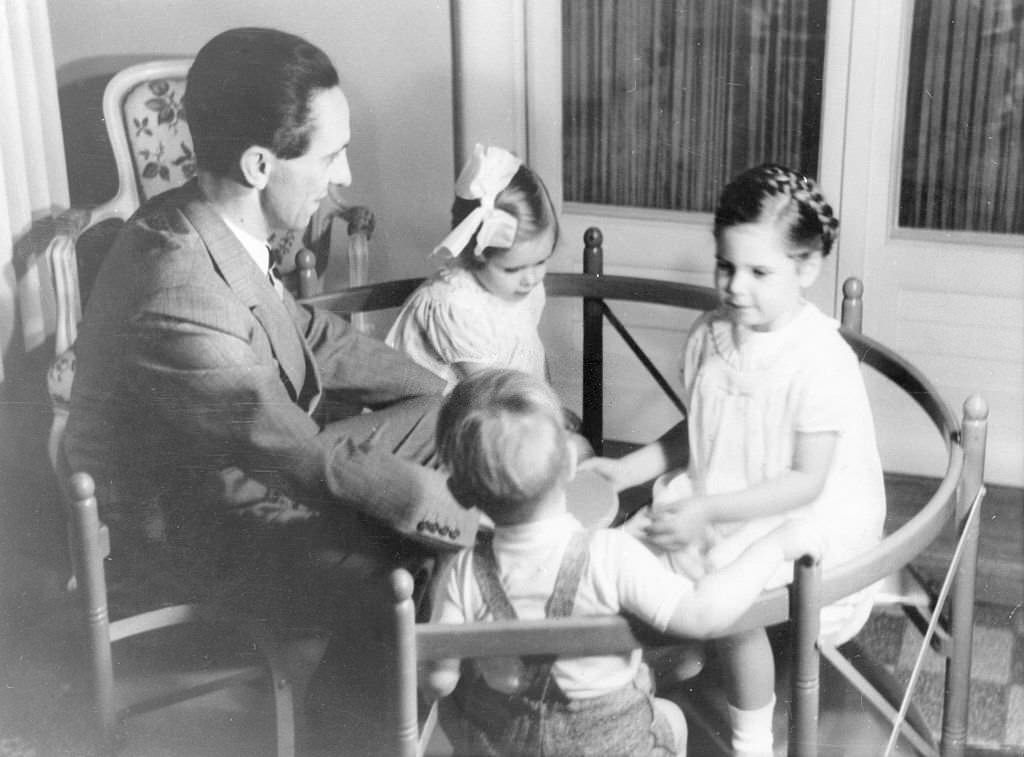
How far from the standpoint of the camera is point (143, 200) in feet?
8.93

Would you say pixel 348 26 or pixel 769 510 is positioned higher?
pixel 348 26

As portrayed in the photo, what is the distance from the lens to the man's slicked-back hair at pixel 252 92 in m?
1.64

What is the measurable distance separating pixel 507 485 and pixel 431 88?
1509mm

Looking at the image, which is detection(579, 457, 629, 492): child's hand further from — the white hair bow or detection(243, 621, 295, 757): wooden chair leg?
detection(243, 621, 295, 757): wooden chair leg

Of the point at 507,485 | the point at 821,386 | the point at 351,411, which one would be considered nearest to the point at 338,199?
the point at 351,411

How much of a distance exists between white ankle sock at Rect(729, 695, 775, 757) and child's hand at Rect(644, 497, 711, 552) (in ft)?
0.75

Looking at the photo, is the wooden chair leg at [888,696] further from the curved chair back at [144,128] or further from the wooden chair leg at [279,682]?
the curved chair back at [144,128]

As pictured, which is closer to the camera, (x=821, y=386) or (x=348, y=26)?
(x=821, y=386)

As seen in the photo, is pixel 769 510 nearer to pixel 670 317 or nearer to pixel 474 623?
pixel 474 623

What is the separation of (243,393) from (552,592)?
1.65ft

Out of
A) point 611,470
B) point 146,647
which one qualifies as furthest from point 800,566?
point 146,647

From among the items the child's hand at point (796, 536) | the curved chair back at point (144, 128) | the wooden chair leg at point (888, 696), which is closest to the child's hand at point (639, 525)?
the child's hand at point (796, 536)

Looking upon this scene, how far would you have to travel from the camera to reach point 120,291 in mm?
1641

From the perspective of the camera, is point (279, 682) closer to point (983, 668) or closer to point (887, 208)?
point (983, 668)
